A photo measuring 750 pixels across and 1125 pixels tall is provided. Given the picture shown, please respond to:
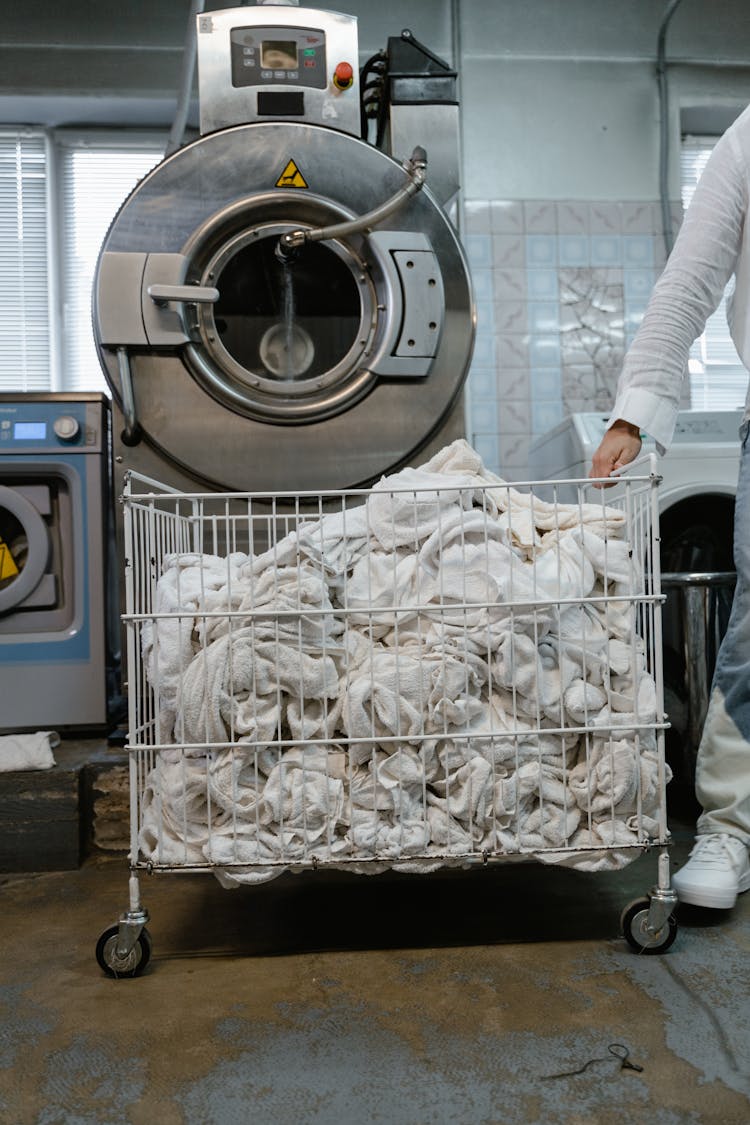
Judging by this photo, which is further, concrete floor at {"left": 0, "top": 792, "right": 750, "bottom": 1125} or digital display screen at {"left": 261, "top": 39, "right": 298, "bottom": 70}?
digital display screen at {"left": 261, "top": 39, "right": 298, "bottom": 70}

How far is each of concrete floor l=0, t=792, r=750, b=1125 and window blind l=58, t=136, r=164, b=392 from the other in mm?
2188

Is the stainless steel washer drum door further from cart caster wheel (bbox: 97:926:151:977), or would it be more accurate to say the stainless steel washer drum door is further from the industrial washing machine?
cart caster wheel (bbox: 97:926:151:977)

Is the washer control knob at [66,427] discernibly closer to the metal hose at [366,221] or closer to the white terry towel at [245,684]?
the metal hose at [366,221]

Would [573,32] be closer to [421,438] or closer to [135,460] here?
[421,438]

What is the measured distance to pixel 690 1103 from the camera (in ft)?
2.69

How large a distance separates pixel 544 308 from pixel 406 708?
2.29 m

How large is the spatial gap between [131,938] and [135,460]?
1.00m

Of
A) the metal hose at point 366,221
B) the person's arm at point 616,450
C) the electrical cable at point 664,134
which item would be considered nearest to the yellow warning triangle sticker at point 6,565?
the metal hose at point 366,221

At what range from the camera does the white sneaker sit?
1256 mm

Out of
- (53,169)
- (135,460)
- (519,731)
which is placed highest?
(53,169)

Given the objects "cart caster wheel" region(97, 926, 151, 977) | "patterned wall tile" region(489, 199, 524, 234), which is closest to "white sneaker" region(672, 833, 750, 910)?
"cart caster wheel" region(97, 926, 151, 977)

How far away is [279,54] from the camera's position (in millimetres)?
2021

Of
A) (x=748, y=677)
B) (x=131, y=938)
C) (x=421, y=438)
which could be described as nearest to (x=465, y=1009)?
(x=131, y=938)

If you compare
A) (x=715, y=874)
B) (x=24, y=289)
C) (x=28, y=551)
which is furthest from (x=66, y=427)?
(x=24, y=289)
